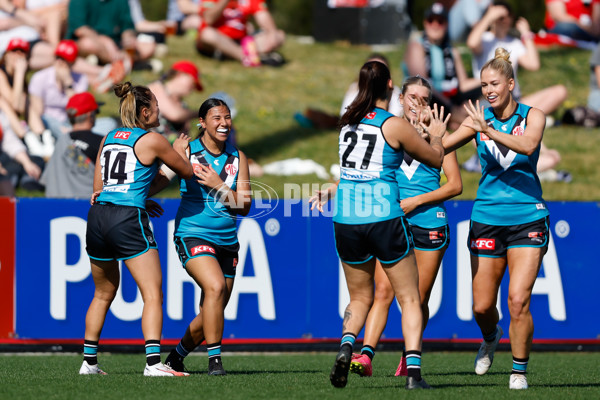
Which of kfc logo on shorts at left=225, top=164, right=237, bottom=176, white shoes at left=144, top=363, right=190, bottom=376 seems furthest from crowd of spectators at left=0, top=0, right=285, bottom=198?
white shoes at left=144, top=363, right=190, bottom=376

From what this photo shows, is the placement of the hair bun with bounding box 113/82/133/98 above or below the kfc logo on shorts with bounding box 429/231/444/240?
above

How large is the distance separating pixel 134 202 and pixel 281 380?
172 cm

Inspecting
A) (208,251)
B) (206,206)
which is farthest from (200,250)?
(206,206)

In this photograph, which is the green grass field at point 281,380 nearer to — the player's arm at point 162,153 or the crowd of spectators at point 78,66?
the player's arm at point 162,153

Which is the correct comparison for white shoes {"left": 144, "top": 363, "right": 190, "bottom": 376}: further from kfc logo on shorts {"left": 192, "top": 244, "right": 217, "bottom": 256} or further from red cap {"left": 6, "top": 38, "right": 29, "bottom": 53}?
red cap {"left": 6, "top": 38, "right": 29, "bottom": 53}

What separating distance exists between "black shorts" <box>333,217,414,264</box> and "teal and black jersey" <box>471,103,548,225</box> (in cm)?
101

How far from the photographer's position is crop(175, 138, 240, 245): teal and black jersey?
714cm

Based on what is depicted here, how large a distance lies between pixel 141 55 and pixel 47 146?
152 inches

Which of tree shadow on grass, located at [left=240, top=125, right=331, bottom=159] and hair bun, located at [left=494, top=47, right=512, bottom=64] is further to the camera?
tree shadow on grass, located at [left=240, top=125, right=331, bottom=159]

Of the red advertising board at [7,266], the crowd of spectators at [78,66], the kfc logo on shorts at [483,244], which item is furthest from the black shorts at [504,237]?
the red advertising board at [7,266]

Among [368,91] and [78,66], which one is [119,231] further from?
[78,66]

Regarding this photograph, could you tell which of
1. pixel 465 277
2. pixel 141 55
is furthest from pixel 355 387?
pixel 141 55

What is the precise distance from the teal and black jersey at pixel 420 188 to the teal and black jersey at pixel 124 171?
197 cm

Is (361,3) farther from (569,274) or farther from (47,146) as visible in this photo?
(569,274)
